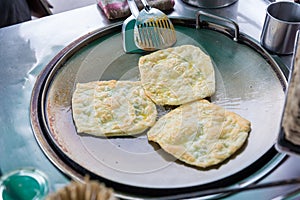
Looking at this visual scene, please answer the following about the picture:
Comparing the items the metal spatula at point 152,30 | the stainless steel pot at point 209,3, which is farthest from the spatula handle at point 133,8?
the stainless steel pot at point 209,3

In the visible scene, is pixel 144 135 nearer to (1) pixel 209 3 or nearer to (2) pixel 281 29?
(2) pixel 281 29

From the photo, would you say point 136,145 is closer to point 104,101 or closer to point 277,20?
point 104,101

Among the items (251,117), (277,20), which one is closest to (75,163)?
(251,117)

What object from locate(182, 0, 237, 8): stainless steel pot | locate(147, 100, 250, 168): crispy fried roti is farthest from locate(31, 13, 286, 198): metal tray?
locate(182, 0, 237, 8): stainless steel pot

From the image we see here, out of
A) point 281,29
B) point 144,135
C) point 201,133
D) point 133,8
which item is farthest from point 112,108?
point 281,29

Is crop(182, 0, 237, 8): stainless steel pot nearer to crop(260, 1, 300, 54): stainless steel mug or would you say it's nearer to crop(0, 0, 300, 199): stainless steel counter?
crop(0, 0, 300, 199): stainless steel counter

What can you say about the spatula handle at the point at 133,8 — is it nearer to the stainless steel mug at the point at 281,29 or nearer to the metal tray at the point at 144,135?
the metal tray at the point at 144,135

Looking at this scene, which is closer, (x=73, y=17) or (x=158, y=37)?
(x=158, y=37)
